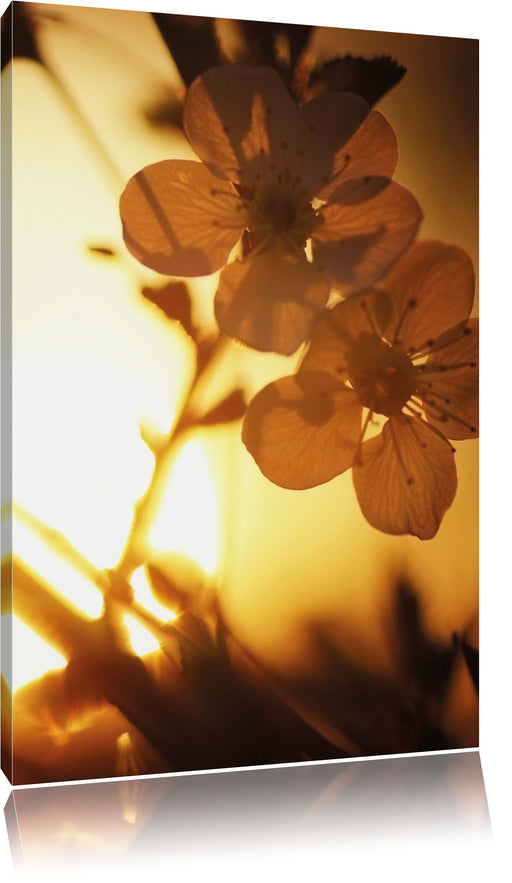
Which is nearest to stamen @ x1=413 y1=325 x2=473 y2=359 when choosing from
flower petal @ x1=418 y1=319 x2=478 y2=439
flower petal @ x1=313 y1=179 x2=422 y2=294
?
flower petal @ x1=418 y1=319 x2=478 y2=439

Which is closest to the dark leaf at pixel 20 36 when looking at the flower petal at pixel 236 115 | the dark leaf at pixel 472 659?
the flower petal at pixel 236 115

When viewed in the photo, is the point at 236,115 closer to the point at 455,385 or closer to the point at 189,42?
the point at 189,42

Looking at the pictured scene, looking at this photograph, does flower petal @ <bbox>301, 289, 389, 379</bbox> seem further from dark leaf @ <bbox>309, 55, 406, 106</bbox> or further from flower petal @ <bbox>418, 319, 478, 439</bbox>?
dark leaf @ <bbox>309, 55, 406, 106</bbox>

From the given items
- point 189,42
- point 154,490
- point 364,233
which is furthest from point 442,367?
point 189,42

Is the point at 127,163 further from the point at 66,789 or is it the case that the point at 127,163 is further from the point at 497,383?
the point at 66,789

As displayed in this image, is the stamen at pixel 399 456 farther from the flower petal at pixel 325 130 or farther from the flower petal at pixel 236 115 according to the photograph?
the flower petal at pixel 236 115

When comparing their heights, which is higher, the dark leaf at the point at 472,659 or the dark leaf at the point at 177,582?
the dark leaf at the point at 177,582
